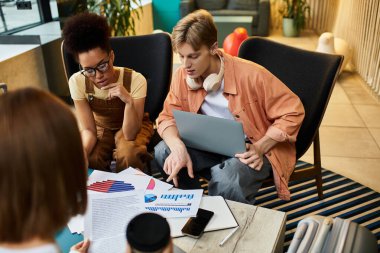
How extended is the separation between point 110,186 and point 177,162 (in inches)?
12.4

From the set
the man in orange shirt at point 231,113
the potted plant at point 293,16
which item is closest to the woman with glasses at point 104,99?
the man in orange shirt at point 231,113

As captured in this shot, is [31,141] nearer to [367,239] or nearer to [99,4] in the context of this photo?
[367,239]

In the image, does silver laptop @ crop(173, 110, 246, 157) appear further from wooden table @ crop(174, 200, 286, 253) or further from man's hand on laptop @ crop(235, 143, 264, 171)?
A: wooden table @ crop(174, 200, 286, 253)

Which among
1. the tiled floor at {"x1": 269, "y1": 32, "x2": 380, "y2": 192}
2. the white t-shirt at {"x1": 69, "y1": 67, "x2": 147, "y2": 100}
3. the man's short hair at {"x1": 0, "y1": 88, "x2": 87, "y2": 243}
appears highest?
the man's short hair at {"x1": 0, "y1": 88, "x2": 87, "y2": 243}

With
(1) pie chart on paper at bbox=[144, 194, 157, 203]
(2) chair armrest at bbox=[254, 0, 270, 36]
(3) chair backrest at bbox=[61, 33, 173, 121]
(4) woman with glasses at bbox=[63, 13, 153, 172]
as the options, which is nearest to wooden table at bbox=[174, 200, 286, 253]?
(1) pie chart on paper at bbox=[144, 194, 157, 203]

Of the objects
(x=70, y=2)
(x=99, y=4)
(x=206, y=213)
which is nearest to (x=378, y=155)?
(x=206, y=213)

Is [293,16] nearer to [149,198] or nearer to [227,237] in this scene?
[149,198]

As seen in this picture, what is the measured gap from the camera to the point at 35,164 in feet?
1.91

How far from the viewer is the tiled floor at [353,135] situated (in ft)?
8.09

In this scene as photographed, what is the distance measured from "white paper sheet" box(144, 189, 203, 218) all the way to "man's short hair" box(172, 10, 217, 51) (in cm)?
61

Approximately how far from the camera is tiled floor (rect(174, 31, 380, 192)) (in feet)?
8.09

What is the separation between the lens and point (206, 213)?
1.22m

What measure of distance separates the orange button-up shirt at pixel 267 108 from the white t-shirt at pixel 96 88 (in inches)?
12.3

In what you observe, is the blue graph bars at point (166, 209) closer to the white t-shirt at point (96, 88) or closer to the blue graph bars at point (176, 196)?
the blue graph bars at point (176, 196)
